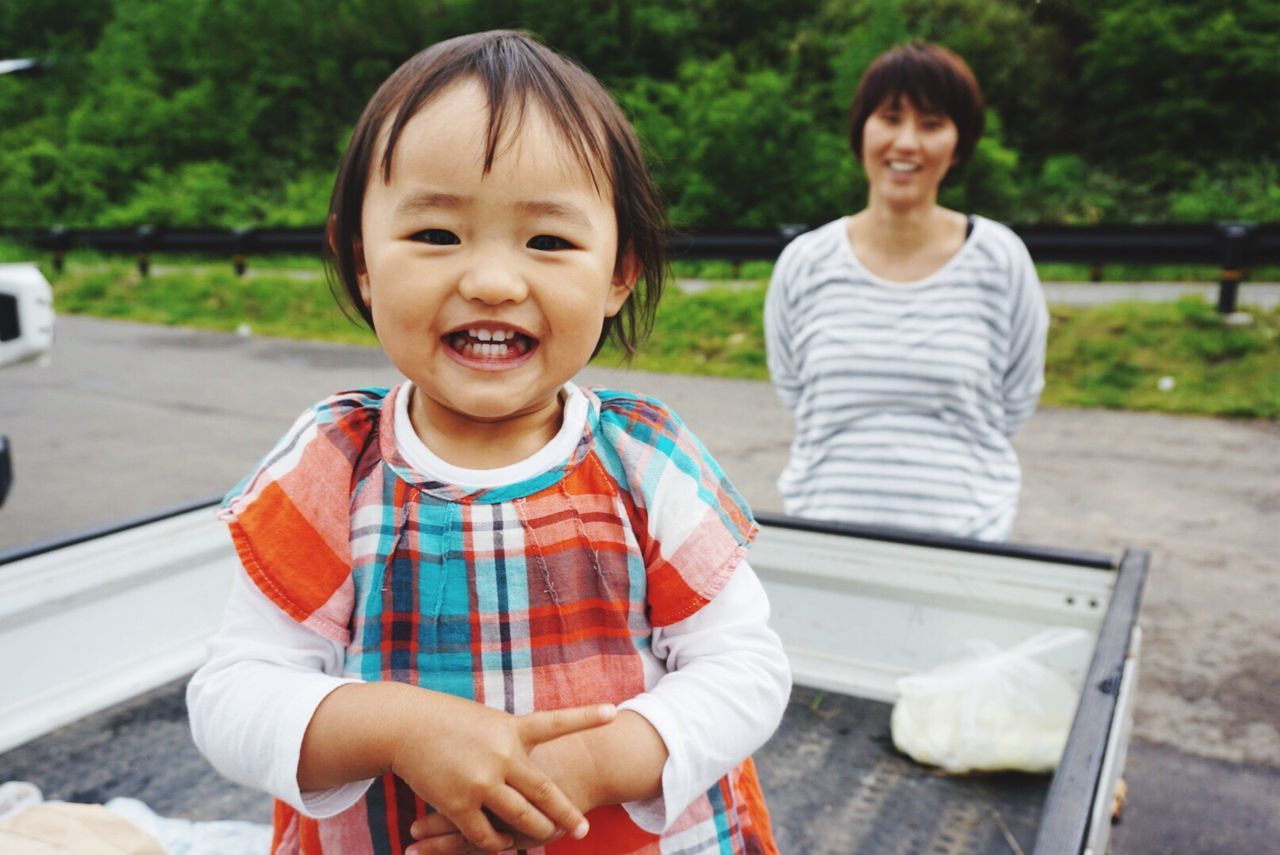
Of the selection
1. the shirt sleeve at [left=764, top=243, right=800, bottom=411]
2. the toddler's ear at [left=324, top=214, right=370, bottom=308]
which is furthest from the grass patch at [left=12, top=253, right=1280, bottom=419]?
the toddler's ear at [left=324, top=214, right=370, bottom=308]

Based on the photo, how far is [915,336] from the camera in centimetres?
244

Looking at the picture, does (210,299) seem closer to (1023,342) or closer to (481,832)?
(1023,342)

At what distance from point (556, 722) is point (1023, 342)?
6.16 feet

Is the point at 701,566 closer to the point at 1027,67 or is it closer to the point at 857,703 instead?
the point at 857,703

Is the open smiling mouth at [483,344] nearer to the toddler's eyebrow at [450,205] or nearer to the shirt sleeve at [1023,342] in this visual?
the toddler's eyebrow at [450,205]

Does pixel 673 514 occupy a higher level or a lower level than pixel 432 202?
lower

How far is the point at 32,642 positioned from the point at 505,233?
1627 mm

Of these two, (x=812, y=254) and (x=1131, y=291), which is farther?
(x=1131, y=291)

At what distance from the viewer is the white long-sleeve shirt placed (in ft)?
3.20

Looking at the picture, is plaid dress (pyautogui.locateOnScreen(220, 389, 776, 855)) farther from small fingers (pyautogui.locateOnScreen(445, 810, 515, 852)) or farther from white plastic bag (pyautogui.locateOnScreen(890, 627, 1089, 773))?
white plastic bag (pyautogui.locateOnScreen(890, 627, 1089, 773))

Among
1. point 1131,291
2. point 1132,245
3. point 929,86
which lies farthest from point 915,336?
point 1131,291

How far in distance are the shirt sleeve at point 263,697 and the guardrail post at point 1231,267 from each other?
24.2ft

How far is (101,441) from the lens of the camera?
6.63 m

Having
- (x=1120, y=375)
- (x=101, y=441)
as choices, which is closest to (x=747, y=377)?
(x=1120, y=375)
